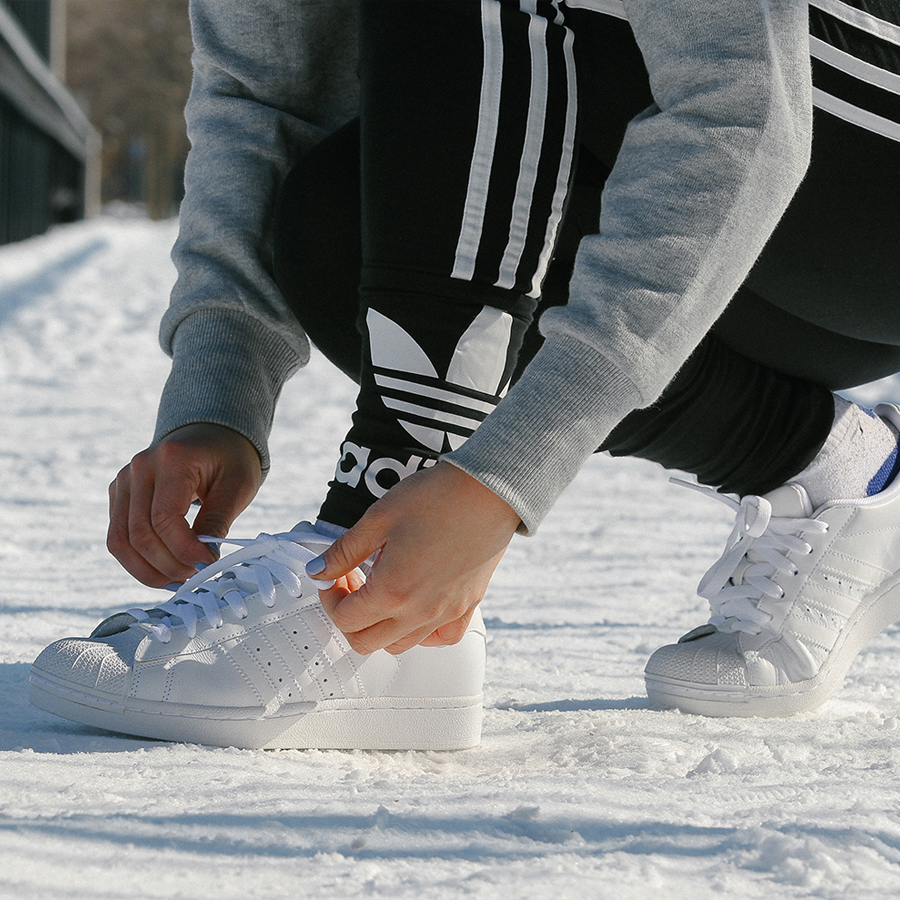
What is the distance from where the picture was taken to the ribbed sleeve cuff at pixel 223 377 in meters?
1.34

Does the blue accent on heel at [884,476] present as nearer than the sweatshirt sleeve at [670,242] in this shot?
No

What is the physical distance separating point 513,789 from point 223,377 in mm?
639

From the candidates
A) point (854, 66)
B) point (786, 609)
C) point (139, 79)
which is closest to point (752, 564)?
point (786, 609)

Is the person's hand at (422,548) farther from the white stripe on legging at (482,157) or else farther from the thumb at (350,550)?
the white stripe on legging at (482,157)

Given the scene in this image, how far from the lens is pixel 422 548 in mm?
923

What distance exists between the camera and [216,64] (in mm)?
1509

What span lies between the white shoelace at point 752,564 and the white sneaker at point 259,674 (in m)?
0.37

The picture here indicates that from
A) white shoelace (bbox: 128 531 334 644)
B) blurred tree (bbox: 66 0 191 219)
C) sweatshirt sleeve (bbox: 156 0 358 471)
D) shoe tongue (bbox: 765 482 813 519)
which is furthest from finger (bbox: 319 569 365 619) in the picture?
blurred tree (bbox: 66 0 191 219)

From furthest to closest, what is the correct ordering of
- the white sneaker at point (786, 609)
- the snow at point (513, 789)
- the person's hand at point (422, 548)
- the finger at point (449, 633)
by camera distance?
1. the white sneaker at point (786, 609)
2. the finger at point (449, 633)
3. the person's hand at point (422, 548)
4. the snow at point (513, 789)

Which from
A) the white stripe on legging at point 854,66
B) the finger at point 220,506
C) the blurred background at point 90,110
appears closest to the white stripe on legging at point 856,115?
the white stripe on legging at point 854,66

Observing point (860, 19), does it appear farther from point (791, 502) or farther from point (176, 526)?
point (176, 526)

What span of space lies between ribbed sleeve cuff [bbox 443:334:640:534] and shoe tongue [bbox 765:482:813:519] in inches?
19.0

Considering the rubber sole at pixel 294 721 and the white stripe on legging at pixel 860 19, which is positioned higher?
the white stripe on legging at pixel 860 19

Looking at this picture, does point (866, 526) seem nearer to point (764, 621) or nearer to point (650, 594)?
point (764, 621)
